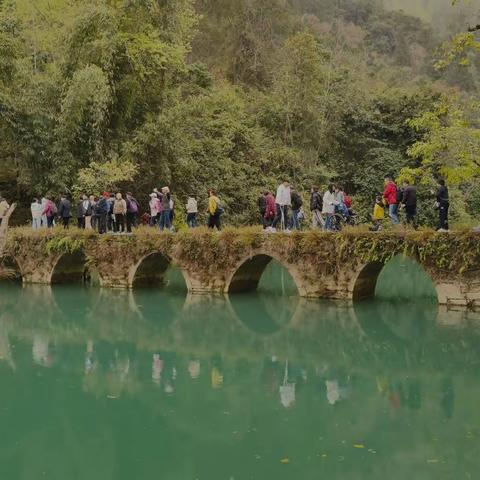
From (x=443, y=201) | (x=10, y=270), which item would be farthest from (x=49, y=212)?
(x=443, y=201)

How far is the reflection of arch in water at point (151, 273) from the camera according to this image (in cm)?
2481

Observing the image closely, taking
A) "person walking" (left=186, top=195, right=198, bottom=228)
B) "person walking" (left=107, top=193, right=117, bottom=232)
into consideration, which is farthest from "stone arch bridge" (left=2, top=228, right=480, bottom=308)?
"person walking" (left=186, top=195, right=198, bottom=228)

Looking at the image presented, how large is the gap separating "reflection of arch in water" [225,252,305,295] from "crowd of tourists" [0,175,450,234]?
111 centimetres

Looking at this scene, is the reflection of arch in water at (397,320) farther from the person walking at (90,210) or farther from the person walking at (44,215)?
the person walking at (44,215)

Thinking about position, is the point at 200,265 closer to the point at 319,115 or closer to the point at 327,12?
the point at 319,115

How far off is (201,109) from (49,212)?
8.96 meters

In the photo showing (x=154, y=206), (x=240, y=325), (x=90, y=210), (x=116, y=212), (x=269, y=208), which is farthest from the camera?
(x=90, y=210)

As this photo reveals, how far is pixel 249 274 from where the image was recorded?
78.7 feet

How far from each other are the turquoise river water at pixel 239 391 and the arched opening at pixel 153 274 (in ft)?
9.89

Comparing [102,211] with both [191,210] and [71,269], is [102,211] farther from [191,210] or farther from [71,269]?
[71,269]

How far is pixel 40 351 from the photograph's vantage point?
1584 cm

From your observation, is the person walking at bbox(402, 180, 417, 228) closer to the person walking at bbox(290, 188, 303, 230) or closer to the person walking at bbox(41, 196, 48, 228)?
the person walking at bbox(290, 188, 303, 230)

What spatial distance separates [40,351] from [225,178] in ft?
69.9

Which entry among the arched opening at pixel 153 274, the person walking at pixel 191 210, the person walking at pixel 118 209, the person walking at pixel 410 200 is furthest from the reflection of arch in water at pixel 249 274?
the person walking at pixel 118 209
